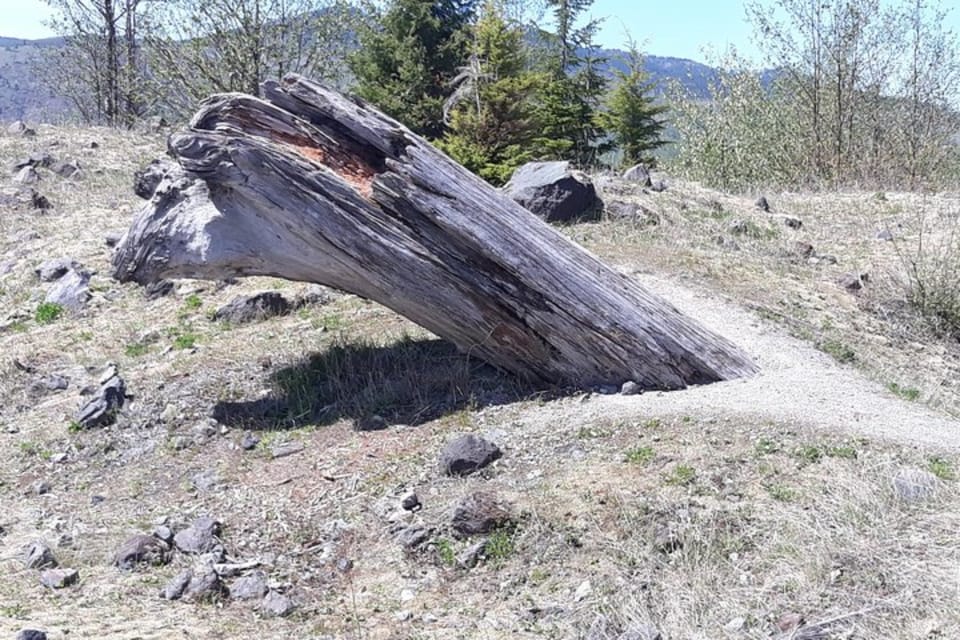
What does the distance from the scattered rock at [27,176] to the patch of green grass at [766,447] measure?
13542mm

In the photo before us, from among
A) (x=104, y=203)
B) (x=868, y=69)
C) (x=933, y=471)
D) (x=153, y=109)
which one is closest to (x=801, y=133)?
(x=868, y=69)

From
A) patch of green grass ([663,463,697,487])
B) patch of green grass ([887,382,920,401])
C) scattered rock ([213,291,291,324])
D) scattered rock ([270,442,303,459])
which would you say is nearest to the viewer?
patch of green grass ([663,463,697,487])

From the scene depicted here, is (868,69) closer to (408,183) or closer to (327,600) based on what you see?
(408,183)

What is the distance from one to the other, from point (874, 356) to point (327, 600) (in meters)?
5.69

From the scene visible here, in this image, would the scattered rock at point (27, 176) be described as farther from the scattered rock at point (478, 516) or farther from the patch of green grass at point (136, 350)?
the scattered rock at point (478, 516)

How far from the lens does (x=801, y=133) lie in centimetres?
1928

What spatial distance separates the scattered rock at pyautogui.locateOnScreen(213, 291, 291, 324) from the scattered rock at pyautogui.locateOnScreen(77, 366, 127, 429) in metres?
1.79

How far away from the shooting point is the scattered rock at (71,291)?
10508mm

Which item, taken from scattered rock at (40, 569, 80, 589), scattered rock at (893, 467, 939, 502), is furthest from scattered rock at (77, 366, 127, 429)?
scattered rock at (893, 467, 939, 502)

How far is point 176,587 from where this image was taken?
16.6 ft

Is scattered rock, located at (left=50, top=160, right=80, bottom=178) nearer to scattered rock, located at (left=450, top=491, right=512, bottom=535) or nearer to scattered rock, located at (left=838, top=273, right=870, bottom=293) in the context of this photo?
scattered rock, located at (left=838, top=273, right=870, bottom=293)

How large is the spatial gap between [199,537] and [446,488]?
1.56 m

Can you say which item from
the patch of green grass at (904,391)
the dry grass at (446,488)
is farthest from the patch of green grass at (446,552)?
the patch of green grass at (904,391)

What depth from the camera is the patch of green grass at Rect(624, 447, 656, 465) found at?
5.90m
